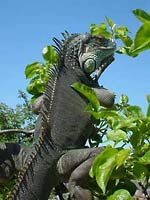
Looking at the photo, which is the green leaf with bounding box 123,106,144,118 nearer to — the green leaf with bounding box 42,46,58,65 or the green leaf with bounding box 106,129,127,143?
the green leaf with bounding box 106,129,127,143

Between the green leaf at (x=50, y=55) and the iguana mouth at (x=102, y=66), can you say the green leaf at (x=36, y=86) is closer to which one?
the green leaf at (x=50, y=55)

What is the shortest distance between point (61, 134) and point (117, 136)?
0.78 meters

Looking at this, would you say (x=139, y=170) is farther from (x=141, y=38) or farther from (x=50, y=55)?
(x=50, y=55)

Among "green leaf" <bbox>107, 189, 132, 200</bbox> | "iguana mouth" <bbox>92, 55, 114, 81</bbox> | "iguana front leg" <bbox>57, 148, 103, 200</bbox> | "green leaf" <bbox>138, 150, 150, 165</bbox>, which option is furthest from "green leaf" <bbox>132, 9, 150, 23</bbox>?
"iguana mouth" <bbox>92, 55, 114, 81</bbox>

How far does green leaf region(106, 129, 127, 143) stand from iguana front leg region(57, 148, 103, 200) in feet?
1.80

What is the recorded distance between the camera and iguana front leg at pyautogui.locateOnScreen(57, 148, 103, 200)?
1893 millimetres

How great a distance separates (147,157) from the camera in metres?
1.20

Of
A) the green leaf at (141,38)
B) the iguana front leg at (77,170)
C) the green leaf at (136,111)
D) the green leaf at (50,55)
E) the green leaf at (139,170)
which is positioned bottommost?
the iguana front leg at (77,170)

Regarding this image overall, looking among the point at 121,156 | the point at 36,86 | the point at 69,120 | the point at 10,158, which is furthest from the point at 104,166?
the point at 36,86

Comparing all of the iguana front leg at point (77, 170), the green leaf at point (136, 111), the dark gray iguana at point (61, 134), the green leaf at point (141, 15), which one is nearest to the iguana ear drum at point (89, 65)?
the dark gray iguana at point (61, 134)

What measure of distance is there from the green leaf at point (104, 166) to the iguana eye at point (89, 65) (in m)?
0.98

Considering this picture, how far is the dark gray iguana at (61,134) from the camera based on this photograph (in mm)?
2039

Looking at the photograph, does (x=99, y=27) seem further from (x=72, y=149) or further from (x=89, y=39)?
(x=72, y=149)

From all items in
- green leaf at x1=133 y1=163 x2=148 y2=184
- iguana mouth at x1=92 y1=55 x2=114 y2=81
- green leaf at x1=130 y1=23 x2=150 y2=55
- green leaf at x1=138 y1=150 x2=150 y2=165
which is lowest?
green leaf at x1=133 y1=163 x2=148 y2=184
